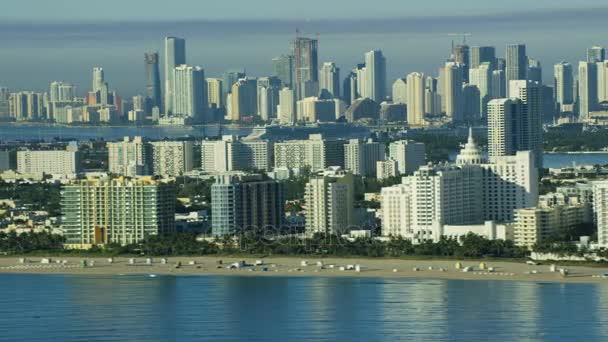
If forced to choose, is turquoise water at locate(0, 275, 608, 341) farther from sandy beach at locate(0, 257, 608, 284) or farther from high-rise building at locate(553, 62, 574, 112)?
high-rise building at locate(553, 62, 574, 112)

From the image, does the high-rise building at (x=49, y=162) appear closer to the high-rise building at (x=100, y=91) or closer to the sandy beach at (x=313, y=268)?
the sandy beach at (x=313, y=268)

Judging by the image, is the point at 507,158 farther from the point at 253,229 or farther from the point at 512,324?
the point at 512,324

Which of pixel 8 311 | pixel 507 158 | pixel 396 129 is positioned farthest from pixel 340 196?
pixel 396 129

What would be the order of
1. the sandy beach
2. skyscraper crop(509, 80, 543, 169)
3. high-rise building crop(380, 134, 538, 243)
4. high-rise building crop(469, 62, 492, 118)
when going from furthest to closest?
high-rise building crop(469, 62, 492, 118) → skyscraper crop(509, 80, 543, 169) → high-rise building crop(380, 134, 538, 243) → the sandy beach

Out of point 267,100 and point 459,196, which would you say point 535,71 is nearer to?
point 267,100

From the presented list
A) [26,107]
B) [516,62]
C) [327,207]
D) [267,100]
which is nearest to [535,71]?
[516,62]

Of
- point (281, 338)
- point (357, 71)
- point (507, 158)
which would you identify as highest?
point (357, 71)

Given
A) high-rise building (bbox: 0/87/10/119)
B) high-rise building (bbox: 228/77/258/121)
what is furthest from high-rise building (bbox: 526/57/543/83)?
high-rise building (bbox: 0/87/10/119)
